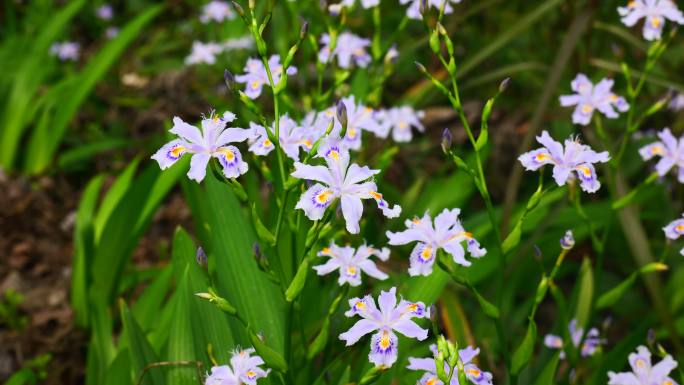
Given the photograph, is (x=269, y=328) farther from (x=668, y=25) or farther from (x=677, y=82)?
(x=668, y=25)

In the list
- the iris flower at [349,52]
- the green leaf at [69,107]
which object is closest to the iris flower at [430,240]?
the iris flower at [349,52]

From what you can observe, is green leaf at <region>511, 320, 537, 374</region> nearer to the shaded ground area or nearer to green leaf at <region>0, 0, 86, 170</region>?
the shaded ground area

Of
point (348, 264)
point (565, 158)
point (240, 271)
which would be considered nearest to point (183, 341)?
point (240, 271)

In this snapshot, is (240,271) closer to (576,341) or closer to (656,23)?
(576,341)

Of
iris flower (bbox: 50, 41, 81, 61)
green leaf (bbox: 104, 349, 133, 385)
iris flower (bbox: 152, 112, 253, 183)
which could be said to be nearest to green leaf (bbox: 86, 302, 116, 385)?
green leaf (bbox: 104, 349, 133, 385)

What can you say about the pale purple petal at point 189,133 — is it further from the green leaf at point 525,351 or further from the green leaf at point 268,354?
the green leaf at point 525,351
